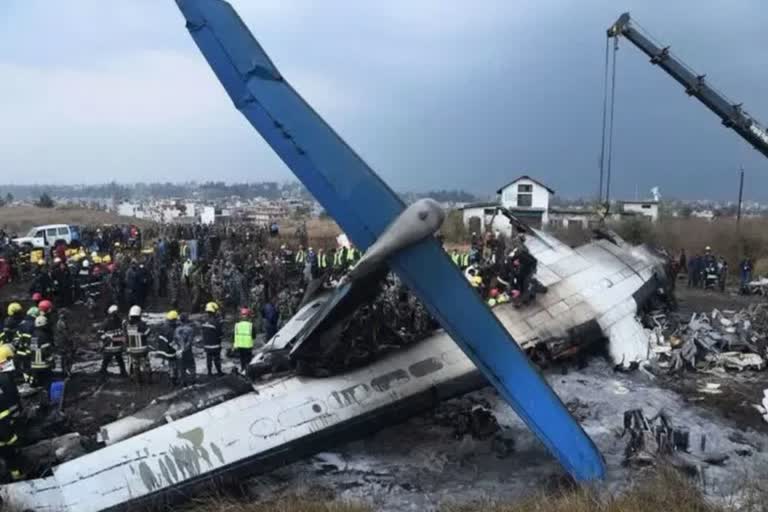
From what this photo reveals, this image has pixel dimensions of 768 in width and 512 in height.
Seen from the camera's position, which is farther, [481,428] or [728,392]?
[728,392]

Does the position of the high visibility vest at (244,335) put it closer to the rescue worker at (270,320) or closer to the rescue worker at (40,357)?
the rescue worker at (270,320)

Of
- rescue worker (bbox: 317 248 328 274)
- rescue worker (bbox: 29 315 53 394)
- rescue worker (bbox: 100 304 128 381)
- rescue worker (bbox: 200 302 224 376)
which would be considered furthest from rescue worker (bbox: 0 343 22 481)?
rescue worker (bbox: 317 248 328 274)

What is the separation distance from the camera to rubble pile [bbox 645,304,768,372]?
14.6 m

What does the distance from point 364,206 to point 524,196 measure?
41.1 meters

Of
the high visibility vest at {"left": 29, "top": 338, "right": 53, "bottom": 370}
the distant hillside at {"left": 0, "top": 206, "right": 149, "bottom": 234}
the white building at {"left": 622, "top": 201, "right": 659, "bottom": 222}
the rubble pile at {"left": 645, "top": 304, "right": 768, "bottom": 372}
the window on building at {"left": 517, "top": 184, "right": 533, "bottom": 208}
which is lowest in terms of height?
the rubble pile at {"left": 645, "top": 304, "right": 768, "bottom": 372}

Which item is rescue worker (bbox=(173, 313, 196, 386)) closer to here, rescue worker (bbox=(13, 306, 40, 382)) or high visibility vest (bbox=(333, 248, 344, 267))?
rescue worker (bbox=(13, 306, 40, 382))

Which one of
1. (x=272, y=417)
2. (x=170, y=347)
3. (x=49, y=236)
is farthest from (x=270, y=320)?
(x=49, y=236)

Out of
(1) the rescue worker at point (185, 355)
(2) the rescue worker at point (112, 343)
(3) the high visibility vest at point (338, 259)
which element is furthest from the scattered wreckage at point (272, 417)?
(3) the high visibility vest at point (338, 259)

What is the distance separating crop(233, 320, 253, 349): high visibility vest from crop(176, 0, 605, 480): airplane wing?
5.90m

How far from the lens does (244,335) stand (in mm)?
13641

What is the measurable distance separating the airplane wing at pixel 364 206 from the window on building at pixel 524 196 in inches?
1602

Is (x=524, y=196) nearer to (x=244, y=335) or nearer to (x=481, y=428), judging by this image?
(x=244, y=335)

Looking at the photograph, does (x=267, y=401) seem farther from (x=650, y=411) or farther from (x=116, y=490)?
(x=650, y=411)

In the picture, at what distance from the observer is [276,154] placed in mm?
8609
